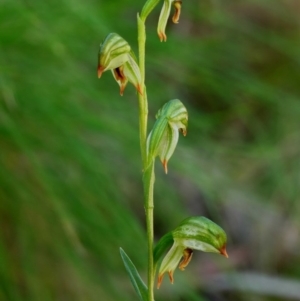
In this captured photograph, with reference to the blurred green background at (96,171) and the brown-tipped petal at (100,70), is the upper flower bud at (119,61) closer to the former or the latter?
the brown-tipped petal at (100,70)

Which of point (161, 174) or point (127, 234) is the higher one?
point (161, 174)

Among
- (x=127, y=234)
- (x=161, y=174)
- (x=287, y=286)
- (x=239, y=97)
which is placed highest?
(x=239, y=97)

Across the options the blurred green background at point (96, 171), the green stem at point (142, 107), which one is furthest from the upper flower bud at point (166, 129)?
the blurred green background at point (96, 171)

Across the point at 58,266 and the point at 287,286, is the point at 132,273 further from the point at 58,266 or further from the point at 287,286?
the point at 287,286

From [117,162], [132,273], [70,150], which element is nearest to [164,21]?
[132,273]

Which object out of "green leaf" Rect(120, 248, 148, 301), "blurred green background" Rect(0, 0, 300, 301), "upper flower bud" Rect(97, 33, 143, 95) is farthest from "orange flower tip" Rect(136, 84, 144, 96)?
"blurred green background" Rect(0, 0, 300, 301)

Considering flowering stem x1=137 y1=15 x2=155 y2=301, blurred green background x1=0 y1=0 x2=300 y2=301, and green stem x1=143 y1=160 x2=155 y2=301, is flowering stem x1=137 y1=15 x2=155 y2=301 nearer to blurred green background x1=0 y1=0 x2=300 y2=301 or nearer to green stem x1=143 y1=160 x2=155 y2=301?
green stem x1=143 y1=160 x2=155 y2=301
